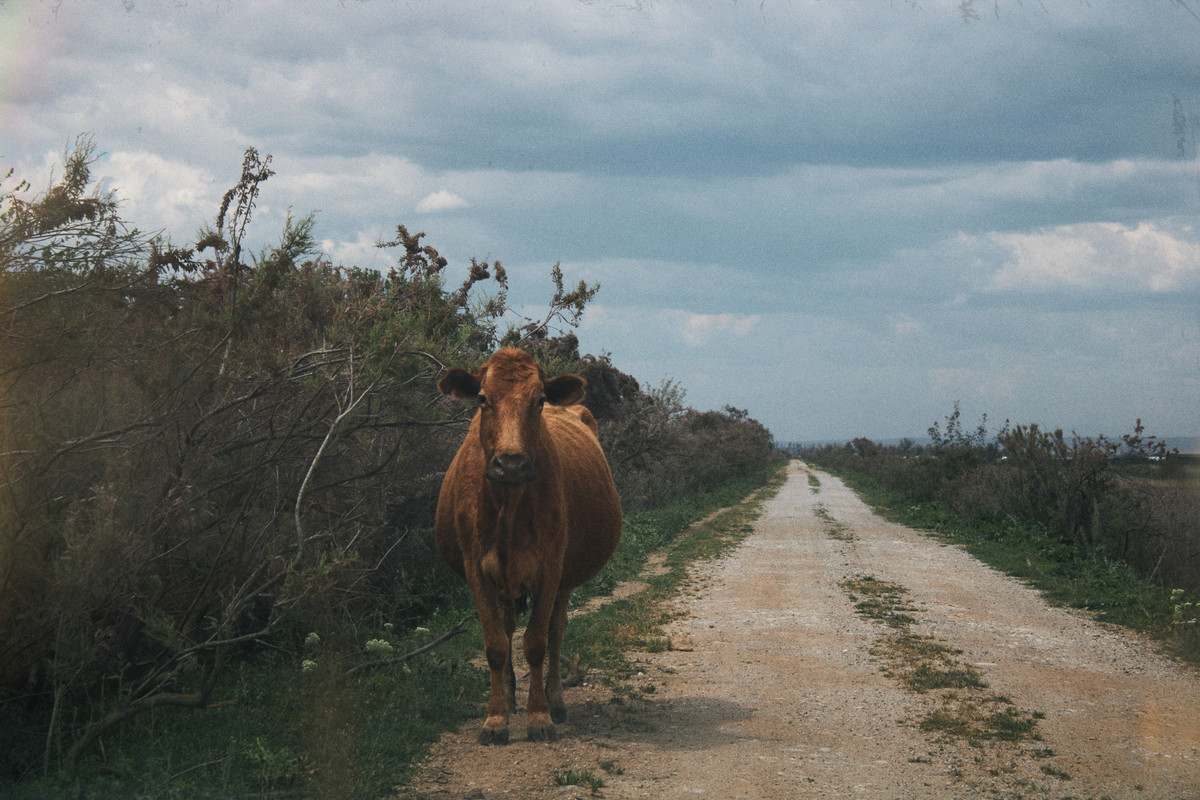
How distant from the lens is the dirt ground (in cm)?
488

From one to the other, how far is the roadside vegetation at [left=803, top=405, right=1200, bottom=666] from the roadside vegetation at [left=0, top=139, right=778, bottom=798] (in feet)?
26.6

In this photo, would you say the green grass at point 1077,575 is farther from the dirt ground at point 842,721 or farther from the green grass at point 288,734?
the green grass at point 288,734

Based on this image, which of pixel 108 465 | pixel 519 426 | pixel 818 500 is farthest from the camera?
pixel 818 500

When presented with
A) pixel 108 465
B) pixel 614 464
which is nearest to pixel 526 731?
pixel 108 465

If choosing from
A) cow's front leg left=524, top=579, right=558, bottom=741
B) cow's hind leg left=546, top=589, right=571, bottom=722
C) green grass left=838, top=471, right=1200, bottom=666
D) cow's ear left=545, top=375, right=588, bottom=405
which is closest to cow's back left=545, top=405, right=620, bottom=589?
cow's hind leg left=546, top=589, right=571, bottom=722

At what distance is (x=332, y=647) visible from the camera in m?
7.14

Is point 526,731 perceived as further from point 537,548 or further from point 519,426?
point 519,426

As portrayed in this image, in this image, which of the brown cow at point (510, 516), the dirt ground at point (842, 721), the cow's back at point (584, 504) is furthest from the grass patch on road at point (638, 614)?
the brown cow at point (510, 516)

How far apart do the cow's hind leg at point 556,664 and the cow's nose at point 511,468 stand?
5.83 feet

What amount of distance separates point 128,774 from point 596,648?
4.89 m

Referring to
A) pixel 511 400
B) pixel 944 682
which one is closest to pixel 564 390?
pixel 511 400

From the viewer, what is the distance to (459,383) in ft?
19.3

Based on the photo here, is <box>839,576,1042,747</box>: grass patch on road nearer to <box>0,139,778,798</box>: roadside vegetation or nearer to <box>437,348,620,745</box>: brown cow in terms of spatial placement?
<box>437,348,620,745</box>: brown cow

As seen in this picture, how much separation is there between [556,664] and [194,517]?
288cm
